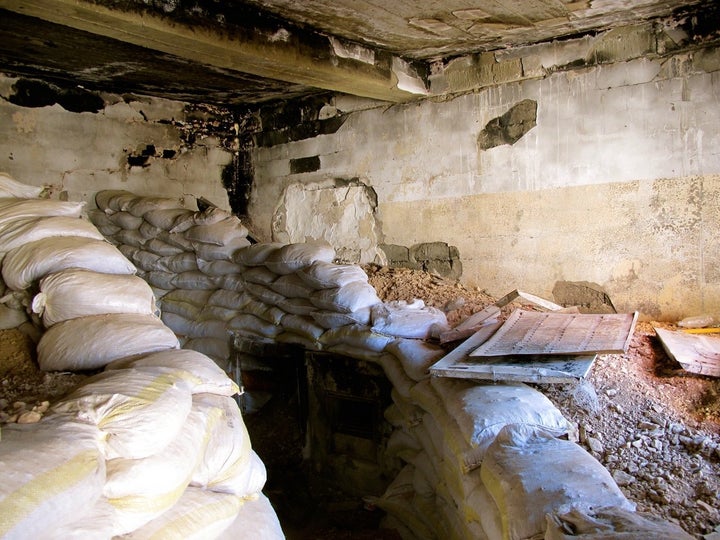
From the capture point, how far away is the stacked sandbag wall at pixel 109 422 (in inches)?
48.7

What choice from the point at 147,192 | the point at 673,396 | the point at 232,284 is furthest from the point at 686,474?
the point at 147,192

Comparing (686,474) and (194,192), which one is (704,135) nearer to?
(686,474)

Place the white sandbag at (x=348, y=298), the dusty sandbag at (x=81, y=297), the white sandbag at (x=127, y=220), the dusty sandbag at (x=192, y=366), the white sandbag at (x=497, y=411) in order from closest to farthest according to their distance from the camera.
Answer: the dusty sandbag at (x=192, y=366) < the white sandbag at (x=497, y=411) < the dusty sandbag at (x=81, y=297) < the white sandbag at (x=348, y=298) < the white sandbag at (x=127, y=220)

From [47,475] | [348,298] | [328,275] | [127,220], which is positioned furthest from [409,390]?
[127,220]

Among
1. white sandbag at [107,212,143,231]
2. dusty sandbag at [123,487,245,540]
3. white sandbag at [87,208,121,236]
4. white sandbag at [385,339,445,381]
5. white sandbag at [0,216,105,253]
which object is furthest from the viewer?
white sandbag at [87,208,121,236]

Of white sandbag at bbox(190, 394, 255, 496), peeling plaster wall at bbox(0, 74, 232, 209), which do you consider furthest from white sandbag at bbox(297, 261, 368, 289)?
peeling plaster wall at bbox(0, 74, 232, 209)

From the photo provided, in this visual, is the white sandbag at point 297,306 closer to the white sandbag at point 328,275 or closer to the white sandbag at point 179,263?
the white sandbag at point 328,275

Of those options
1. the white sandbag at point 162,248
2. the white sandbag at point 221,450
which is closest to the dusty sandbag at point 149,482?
the white sandbag at point 221,450

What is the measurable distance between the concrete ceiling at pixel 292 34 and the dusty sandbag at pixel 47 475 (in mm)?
1924

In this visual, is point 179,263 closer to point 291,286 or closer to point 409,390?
point 291,286

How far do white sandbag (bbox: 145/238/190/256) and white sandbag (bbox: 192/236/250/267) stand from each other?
235 mm

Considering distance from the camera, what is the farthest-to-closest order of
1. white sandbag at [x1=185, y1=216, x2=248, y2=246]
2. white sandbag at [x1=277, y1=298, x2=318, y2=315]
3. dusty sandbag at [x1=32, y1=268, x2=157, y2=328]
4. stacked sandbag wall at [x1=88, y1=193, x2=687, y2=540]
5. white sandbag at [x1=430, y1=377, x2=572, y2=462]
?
1. white sandbag at [x1=185, y1=216, x2=248, y2=246]
2. white sandbag at [x1=277, y1=298, x2=318, y2=315]
3. dusty sandbag at [x1=32, y1=268, x2=157, y2=328]
4. white sandbag at [x1=430, y1=377, x2=572, y2=462]
5. stacked sandbag wall at [x1=88, y1=193, x2=687, y2=540]

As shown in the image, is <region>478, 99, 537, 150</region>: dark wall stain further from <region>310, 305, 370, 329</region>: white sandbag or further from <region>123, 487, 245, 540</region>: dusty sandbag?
<region>123, 487, 245, 540</region>: dusty sandbag

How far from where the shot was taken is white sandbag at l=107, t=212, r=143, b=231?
4.72 metres
